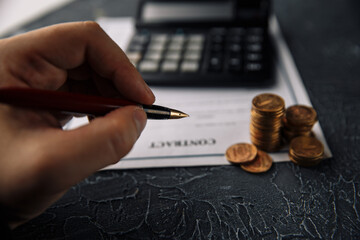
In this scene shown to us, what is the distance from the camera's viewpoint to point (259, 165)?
1.43 ft

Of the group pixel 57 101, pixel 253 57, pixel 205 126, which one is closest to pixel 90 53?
pixel 57 101

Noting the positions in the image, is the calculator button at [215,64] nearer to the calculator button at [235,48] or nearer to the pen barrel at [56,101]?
the calculator button at [235,48]

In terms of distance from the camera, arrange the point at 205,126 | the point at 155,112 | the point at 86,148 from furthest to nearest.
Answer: the point at 205,126 < the point at 155,112 < the point at 86,148

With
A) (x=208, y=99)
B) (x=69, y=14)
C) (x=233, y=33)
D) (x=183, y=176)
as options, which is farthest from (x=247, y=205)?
(x=69, y=14)

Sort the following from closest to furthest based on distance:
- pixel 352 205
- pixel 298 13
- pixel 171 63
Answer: pixel 352 205 < pixel 171 63 < pixel 298 13

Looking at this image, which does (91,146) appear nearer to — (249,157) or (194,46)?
(249,157)

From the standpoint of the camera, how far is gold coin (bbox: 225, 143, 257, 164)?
17.3 inches

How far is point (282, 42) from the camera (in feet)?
2.23

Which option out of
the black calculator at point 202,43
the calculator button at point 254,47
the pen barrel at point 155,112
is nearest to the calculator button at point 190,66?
the black calculator at point 202,43

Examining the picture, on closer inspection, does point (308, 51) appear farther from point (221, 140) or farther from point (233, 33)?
point (221, 140)

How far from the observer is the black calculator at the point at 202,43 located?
0.58 metres

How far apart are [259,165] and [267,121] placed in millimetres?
58

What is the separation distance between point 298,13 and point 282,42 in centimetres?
15

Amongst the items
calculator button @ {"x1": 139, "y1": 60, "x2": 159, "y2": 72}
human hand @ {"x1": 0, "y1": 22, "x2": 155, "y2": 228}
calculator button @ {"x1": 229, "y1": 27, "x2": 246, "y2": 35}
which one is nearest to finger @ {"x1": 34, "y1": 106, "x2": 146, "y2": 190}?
human hand @ {"x1": 0, "y1": 22, "x2": 155, "y2": 228}
